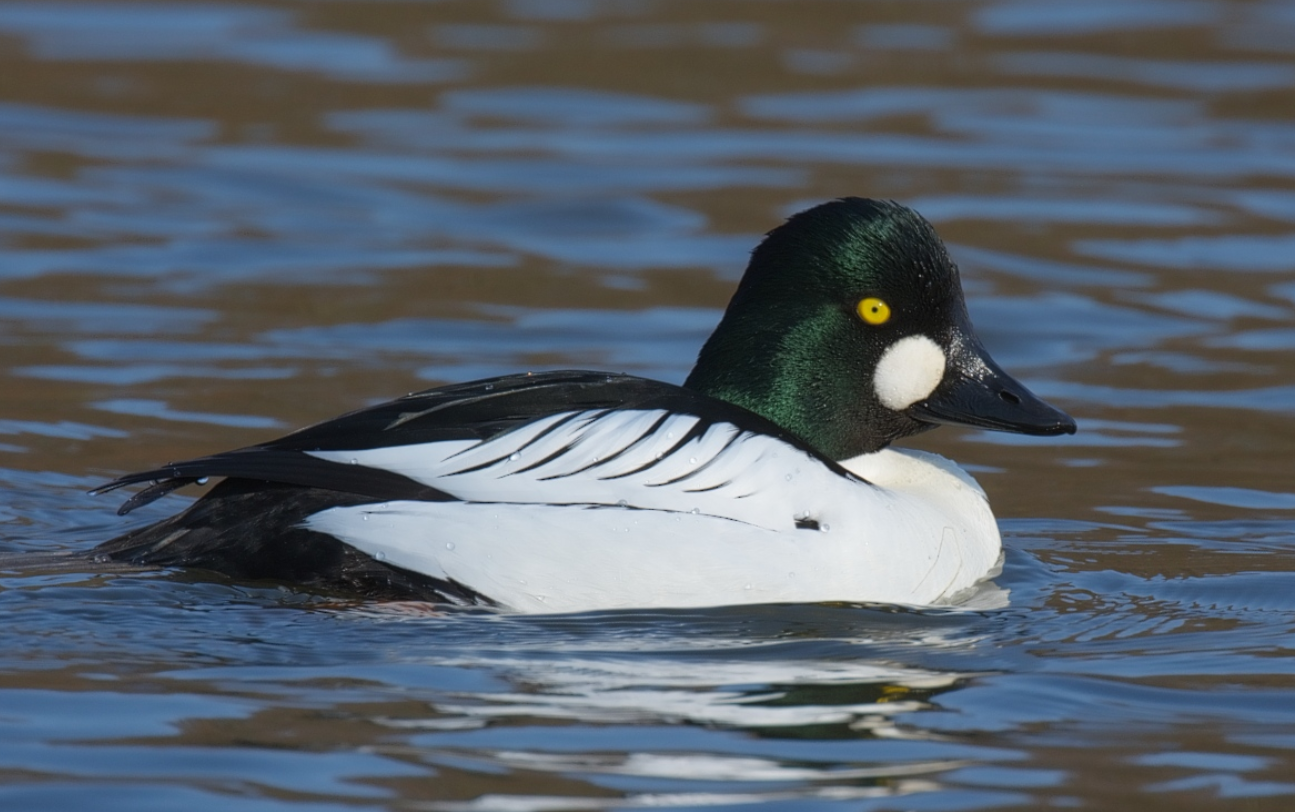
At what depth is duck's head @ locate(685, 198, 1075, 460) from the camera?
19.8 ft

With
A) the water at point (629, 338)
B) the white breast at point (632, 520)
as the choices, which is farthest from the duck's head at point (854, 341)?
the water at point (629, 338)

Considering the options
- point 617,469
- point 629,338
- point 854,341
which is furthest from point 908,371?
point 629,338

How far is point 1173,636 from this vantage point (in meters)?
5.64

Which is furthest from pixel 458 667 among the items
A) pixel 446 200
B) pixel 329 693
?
pixel 446 200

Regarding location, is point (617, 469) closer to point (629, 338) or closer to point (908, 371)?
point (908, 371)

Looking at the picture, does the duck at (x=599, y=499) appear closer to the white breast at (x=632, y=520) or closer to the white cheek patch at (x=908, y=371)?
the white breast at (x=632, y=520)

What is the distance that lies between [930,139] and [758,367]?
7533 mm

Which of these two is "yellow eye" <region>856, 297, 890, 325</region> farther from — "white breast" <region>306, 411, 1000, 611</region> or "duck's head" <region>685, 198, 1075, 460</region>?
"white breast" <region>306, 411, 1000, 611</region>

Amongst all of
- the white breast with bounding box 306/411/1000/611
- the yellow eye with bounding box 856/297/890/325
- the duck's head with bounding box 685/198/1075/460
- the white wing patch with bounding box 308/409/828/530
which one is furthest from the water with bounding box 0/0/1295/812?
the yellow eye with bounding box 856/297/890/325

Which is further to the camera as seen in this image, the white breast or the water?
the white breast

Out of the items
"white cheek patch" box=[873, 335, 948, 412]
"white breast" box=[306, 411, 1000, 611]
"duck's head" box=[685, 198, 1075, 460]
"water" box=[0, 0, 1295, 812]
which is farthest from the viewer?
"white cheek patch" box=[873, 335, 948, 412]

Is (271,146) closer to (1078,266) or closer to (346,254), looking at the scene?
(346,254)

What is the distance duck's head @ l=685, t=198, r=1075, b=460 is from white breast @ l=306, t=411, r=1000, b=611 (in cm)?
50

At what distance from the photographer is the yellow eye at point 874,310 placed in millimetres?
6098
